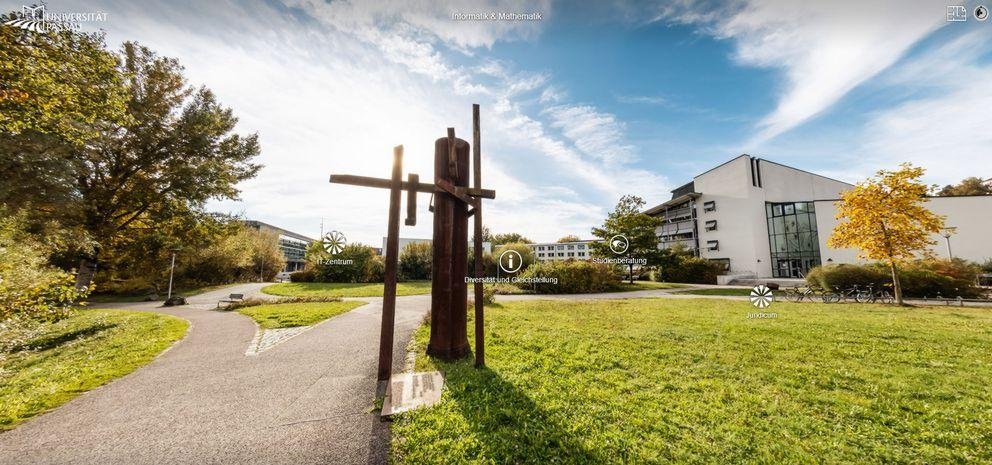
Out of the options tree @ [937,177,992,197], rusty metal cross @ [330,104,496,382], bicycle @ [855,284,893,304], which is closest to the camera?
rusty metal cross @ [330,104,496,382]

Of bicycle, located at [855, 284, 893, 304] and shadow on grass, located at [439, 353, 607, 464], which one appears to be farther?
bicycle, located at [855, 284, 893, 304]

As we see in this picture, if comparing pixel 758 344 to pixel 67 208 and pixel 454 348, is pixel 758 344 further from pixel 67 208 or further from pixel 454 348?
pixel 67 208

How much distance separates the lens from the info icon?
103 feet

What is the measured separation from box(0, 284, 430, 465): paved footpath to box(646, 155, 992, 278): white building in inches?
1728

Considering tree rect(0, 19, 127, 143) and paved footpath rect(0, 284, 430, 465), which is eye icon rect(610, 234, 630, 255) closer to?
paved footpath rect(0, 284, 430, 465)

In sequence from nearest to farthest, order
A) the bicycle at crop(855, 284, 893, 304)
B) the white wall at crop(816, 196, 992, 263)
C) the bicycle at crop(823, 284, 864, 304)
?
1. the bicycle at crop(855, 284, 893, 304)
2. the bicycle at crop(823, 284, 864, 304)
3. the white wall at crop(816, 196, 992, 263)

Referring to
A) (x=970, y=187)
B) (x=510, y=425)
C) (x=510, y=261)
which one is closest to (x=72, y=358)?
(x=510, y=425)

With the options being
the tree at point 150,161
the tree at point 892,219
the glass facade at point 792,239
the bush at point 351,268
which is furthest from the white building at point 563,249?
the tree at point 150,161

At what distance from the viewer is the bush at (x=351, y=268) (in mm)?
31969

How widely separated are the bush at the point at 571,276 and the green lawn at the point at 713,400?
548 inches

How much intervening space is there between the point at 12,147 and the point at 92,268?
9.68 m

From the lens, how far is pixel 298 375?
5684mm

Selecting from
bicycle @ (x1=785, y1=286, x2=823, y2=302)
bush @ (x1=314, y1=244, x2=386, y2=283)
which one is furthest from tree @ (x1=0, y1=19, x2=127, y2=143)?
bicycle @ (x1=785, y1=286, x2=823, y2=302)

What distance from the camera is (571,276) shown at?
74.6 ft
